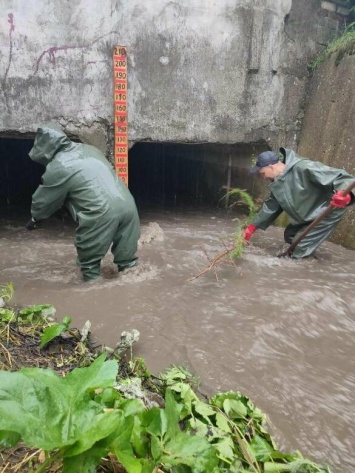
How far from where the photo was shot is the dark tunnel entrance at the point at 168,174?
733 cm

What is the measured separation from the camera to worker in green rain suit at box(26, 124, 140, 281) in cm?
369

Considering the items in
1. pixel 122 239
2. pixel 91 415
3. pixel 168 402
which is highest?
pixel 91 415

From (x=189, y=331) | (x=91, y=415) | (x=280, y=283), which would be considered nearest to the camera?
(x=91, y=415)

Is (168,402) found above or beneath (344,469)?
above

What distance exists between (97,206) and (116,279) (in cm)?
78

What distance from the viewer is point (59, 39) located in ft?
16.3

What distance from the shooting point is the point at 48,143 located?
3.70 m

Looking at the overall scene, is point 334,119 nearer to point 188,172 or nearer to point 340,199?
point 340,199

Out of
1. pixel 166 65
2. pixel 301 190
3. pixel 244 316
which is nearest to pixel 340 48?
pixel 166 65

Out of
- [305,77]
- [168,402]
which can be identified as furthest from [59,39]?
[168,402]

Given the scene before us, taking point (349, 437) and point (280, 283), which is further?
point (280, 283)

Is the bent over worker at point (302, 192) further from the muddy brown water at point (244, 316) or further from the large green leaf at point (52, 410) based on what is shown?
the large green leaf at point (52, 410)

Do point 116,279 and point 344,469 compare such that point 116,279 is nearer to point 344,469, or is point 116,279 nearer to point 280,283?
point 280,283

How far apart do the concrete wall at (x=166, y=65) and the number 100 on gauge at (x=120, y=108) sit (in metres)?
0.08
